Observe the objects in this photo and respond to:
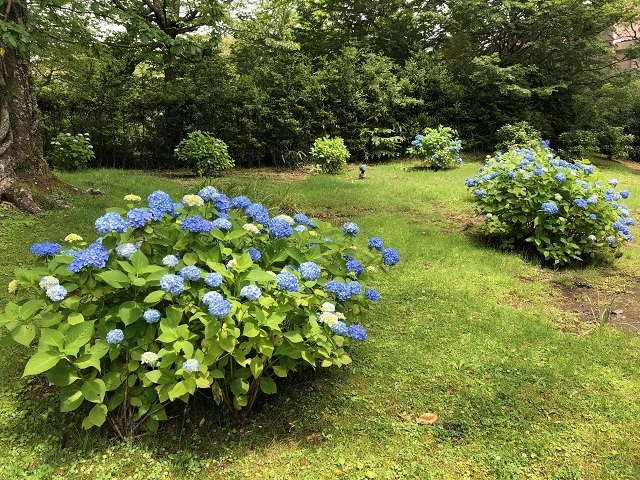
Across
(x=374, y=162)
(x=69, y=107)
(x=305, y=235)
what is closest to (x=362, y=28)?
(x=374, y=162)

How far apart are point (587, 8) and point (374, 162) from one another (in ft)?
18.3

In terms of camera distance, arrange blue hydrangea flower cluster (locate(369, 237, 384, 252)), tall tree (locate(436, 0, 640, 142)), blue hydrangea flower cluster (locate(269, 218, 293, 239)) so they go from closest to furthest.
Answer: blue hydrangea flower cluster (locate(269, 218, 293, 239)), blue hydrangea flower cluster (locate(369, 237, 384, 252)), tall tree (locate(436, 0, 640, 142))

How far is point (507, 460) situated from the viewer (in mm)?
2000

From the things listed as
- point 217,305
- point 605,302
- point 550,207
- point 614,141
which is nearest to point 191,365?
point 217,305

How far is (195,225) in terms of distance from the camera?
193 cm

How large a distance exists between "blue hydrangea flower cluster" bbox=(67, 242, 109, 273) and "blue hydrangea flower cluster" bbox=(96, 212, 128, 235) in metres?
0.10

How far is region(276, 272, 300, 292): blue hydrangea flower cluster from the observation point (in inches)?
A: 73.9

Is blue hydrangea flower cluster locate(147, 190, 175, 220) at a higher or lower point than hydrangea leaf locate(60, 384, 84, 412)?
higher

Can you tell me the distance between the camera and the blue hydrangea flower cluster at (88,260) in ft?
5.70

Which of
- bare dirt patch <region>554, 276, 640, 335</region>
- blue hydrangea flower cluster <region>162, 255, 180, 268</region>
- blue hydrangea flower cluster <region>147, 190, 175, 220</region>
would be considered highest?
blue hydrangea flower cluster <region>147, 190, 175, 220</region>

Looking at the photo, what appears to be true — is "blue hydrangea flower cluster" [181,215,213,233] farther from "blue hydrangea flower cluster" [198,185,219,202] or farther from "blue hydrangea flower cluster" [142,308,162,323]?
"blue hydrangea flower cluster" [142,308,162,323]

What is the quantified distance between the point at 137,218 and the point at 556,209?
135 inches

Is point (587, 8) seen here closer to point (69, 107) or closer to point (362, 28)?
point (362, 28)

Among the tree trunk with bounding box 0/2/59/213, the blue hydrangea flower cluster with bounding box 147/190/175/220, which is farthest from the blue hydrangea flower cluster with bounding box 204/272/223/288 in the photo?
the tree trunk with bounding box 0/2/59/213
